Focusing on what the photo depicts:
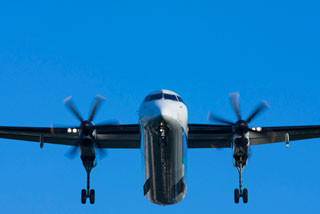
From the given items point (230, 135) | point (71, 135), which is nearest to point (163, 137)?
point (230, 135)

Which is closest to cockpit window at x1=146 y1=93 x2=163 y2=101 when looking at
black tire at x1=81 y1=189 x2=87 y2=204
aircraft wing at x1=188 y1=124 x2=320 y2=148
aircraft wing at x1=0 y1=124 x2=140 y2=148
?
aircraft wing at x1=0 y1=124 x2=140 y2=148

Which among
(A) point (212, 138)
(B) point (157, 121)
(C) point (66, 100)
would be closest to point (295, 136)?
(A) point (212, 138)

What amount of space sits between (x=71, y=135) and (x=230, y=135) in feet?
27.9

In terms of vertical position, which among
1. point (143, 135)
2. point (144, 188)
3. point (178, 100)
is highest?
point (178, 100)

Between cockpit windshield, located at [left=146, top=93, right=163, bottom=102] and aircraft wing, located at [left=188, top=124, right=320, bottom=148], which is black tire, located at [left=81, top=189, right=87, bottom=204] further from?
cockpit windshield, located at [left=146, top=93, right=163, bottom=102]

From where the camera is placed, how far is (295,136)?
2928 centimetres

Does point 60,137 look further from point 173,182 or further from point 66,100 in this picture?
point 173,182

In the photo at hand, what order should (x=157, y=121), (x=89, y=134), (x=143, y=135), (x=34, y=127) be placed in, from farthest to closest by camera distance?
(x=34, y=127), (x=89, y=134), (x=143, y=135), (x=157, y=121)

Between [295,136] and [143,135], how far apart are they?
992 centimetres

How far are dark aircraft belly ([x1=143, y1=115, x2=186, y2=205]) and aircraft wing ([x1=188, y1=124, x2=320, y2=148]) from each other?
13.9 feet

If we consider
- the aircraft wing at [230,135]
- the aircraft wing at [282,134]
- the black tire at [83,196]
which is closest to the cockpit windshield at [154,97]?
the aircraft wing at [230,135]

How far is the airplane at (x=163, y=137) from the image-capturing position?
22875 millimetres

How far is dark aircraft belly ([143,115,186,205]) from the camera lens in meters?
22.6

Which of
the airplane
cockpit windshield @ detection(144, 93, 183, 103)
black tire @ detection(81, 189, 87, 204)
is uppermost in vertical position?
cockpit windshield @ detection(144, 93, 183, 103)
